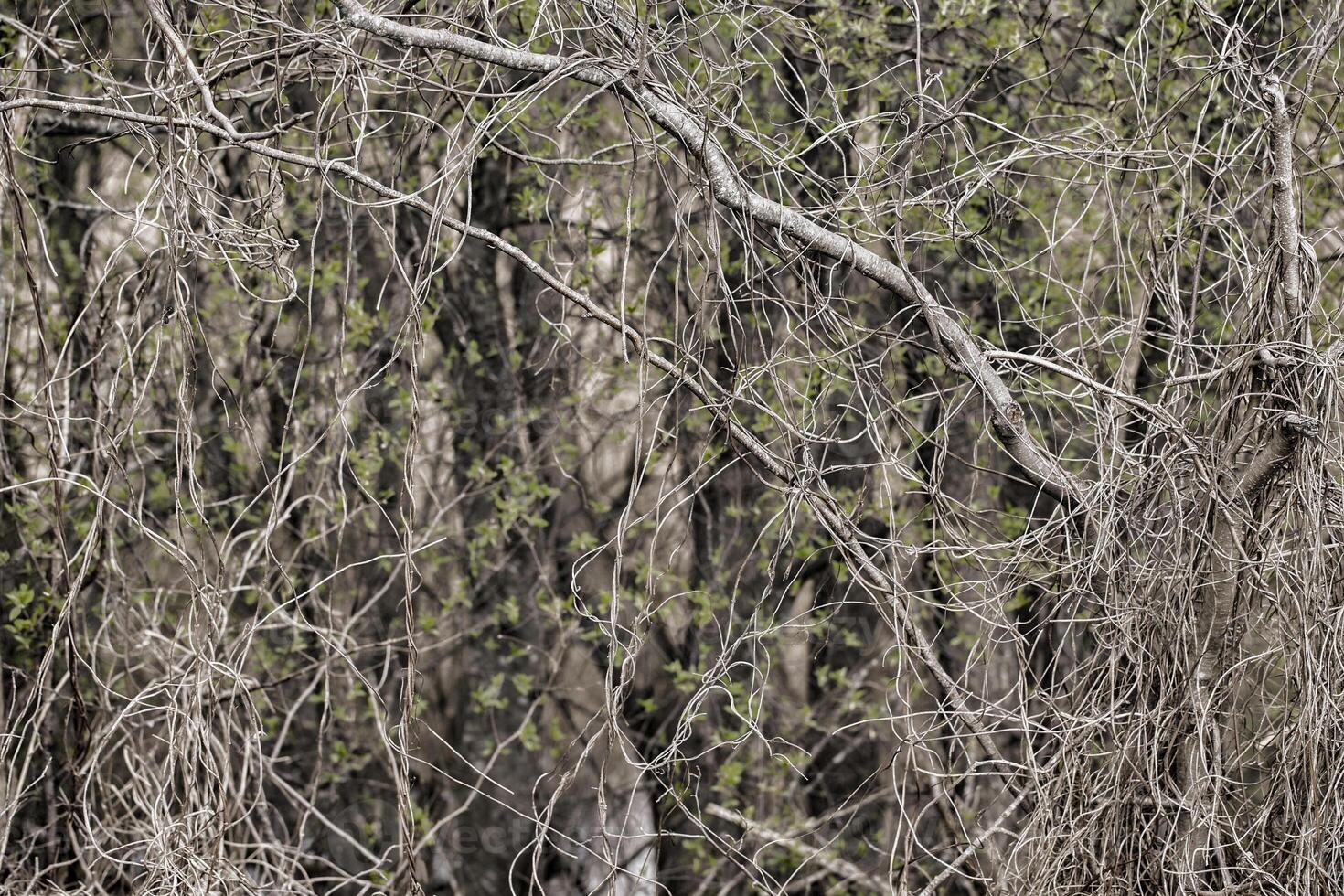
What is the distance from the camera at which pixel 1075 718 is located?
6.29 feet

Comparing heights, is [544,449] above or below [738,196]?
below

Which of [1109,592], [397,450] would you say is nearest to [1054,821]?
[1109,592]

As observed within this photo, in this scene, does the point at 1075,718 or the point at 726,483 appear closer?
the point at 1075,718

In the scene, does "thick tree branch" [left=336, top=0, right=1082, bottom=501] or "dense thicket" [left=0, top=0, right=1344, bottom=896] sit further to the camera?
"dense thicket" [left=0, top=0, right=1344, bottom=896]

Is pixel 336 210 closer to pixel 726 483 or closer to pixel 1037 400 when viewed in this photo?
pixel 726 483

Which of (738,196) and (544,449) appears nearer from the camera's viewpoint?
(738,196)

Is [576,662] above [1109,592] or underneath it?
underneath

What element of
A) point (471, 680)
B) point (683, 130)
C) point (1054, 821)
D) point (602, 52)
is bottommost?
point (471, 680)

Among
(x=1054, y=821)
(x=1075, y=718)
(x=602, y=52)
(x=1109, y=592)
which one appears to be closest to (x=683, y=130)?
(x=602, y=52)

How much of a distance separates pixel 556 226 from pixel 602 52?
46.7 inches

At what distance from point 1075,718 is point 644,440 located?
1.57m

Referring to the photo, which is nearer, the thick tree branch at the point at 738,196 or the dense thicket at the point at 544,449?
the thick tree branch at the point at 738,196

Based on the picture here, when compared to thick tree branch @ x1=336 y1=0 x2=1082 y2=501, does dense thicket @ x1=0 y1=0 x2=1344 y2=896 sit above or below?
below

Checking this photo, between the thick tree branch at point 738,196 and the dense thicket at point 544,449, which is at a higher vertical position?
the thick tree branch at point 738,196
